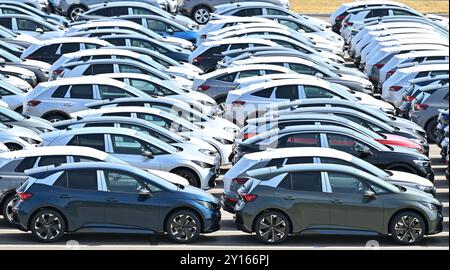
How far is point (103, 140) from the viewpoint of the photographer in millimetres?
23812

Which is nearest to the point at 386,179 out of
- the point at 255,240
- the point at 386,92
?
the point at 255,240

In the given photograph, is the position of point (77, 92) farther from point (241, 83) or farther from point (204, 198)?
point (204, 198)

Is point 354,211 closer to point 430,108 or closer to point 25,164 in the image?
point 25,164

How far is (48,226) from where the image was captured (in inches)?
813

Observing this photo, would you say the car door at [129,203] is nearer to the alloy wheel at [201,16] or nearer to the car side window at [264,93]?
the car side window at [264,93]

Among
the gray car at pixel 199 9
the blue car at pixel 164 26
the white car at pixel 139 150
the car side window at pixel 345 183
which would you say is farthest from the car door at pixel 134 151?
the gray car at pixel 199 9

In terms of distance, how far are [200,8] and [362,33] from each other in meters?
8.36

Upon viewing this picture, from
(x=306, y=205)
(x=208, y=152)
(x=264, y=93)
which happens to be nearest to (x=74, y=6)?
(x=264, y=93)

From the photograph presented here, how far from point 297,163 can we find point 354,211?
164 centimetres

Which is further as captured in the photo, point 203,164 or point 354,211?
point 203,164

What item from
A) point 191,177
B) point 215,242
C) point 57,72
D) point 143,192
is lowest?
point 215,242

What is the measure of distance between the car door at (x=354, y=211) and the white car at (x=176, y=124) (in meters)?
5.31

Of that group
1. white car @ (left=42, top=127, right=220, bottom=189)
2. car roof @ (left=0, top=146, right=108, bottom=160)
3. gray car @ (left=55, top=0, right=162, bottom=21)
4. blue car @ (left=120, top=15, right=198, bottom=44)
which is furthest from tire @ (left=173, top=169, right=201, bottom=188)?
gray car @ (left=55, top=0, right=162, bottom=21)

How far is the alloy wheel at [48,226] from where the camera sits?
2061 cm
